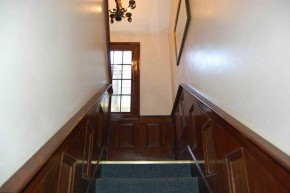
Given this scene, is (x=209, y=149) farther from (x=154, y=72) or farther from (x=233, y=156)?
(x=154, y=72)

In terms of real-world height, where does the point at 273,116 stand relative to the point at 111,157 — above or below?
above

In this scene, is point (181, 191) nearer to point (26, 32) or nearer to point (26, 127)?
point (26, 127)

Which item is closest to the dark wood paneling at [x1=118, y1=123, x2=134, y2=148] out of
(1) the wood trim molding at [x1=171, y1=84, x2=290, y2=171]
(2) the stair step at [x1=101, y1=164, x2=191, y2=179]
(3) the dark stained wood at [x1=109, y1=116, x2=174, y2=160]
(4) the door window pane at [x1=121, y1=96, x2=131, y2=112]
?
(3) the dark stained wood at [x1=109, y1=116, x2=174, y2=160]

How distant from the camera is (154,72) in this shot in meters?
4.75

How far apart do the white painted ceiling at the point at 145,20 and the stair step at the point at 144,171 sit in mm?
3254

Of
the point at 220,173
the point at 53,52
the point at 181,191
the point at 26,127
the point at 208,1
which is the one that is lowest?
the point at 181,191

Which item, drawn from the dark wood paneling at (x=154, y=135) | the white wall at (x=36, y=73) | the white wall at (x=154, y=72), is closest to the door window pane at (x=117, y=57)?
the white wall at (x=154, y=72)

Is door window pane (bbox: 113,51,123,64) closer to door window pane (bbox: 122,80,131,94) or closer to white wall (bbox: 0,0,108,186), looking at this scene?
door window pane (bbox: 122,80,131,94)

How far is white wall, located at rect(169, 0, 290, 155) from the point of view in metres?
0.95

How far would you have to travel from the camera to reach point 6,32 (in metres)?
0.83

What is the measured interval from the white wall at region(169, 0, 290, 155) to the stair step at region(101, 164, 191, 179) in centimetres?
88

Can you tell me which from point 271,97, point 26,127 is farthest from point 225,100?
point 26,127

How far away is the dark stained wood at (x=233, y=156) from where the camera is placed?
0.95 metres

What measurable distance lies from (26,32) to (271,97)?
0.99 m
